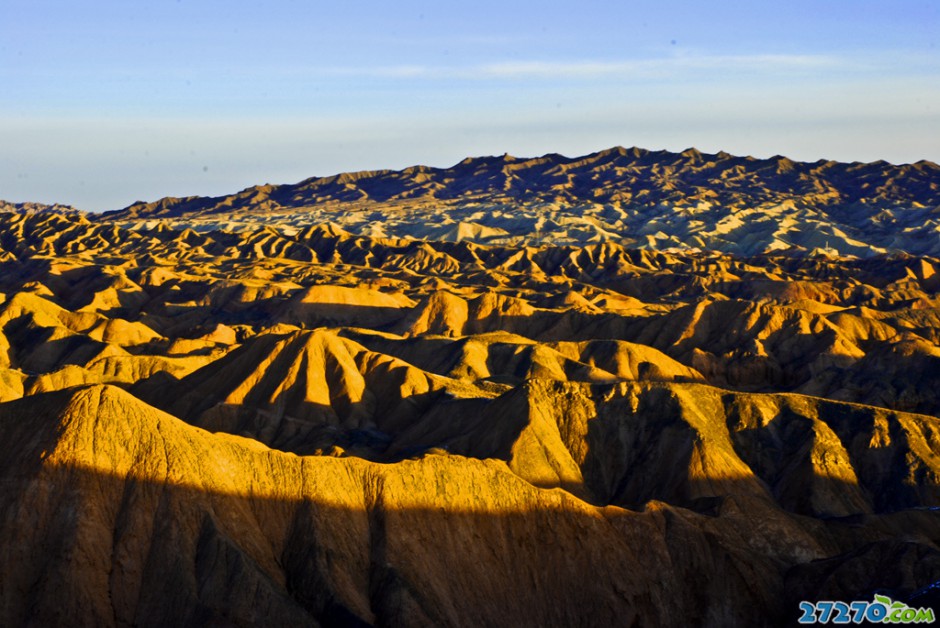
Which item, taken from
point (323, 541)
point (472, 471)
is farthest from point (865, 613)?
point (323, 541)

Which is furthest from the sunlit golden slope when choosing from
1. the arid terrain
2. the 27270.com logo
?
the 27270.com logo

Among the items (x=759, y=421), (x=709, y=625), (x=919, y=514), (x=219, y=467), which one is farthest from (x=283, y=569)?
(x=759, y=421)

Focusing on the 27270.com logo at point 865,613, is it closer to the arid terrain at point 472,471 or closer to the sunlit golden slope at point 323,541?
the arid terrain at point 472,471

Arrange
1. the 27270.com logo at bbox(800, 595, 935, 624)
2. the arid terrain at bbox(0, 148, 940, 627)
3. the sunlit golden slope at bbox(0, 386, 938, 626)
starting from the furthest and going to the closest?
1. the arid terrain at bbox(0, 148, 940, 627)
2. the sunlit golden slope at bbox(0, 386, 938, 626)
3. the 27270.com logo at bbox(800, 595, 935, 624)

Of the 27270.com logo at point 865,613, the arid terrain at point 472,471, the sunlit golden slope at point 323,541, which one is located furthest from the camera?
the arid terrain at point 472,471

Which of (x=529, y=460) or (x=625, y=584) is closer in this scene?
(x=625, y=584)

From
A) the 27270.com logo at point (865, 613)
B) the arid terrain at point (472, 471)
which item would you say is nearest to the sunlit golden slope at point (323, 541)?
the arid terrain at point (472, 471)

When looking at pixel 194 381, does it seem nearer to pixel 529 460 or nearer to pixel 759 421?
pixel 529 460

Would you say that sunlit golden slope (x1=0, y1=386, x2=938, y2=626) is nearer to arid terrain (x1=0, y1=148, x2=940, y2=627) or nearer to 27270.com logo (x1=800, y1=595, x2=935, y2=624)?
arid terrain (x1=0, y1=148, x2=940, y2=627)
